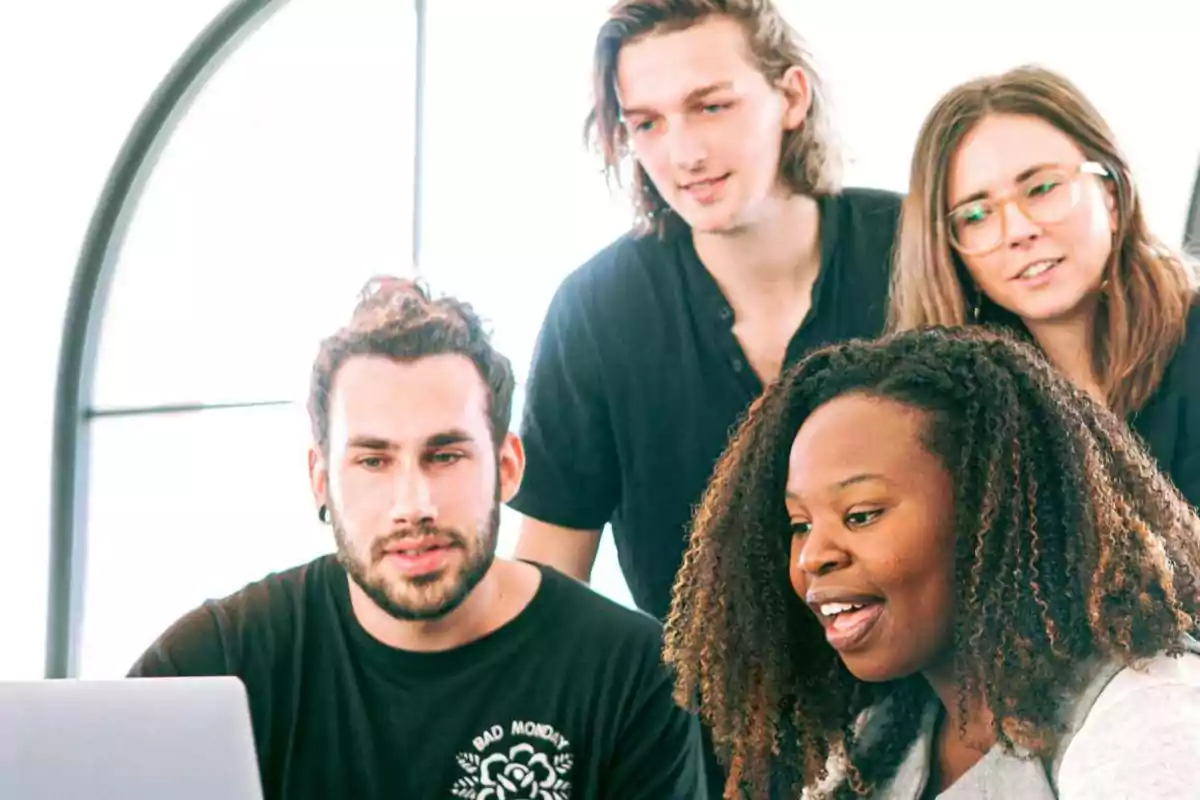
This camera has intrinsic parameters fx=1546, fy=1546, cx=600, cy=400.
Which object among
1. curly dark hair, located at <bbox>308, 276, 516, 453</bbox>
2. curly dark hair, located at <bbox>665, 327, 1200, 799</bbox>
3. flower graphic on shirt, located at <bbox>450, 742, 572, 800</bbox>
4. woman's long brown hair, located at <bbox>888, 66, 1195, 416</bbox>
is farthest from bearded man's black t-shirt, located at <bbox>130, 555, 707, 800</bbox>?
woman's long brown hair, located at <bbox>888, 66, 1195, 416</bbox>

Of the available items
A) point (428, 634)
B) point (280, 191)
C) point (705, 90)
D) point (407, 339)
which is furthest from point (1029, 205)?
point (280, 191)

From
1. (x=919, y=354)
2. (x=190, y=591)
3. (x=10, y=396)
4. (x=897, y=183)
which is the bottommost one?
(x=190, y=591)

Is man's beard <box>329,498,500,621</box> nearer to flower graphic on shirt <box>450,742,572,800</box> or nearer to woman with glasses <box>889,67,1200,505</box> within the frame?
flower graphic on shirt <box>450,742,572,800</box>

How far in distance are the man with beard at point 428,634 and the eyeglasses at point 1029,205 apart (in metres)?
0.66

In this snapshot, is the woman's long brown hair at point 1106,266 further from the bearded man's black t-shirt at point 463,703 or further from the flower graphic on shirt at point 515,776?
the flower graphic on shirt at point 515,776

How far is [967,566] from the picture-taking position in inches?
72.4

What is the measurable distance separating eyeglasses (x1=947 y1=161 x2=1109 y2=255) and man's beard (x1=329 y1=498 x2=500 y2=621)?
2.43ft

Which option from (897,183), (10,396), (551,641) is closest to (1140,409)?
(897,183)

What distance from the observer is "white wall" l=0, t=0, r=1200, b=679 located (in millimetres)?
2006

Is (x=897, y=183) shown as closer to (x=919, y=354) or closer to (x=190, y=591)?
(x=919, y=354)

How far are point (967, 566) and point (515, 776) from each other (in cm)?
69

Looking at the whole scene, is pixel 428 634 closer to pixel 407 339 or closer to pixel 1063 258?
pixel 407 339

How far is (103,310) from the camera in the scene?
2572 mm

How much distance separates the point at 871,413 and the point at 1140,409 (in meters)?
0.33
